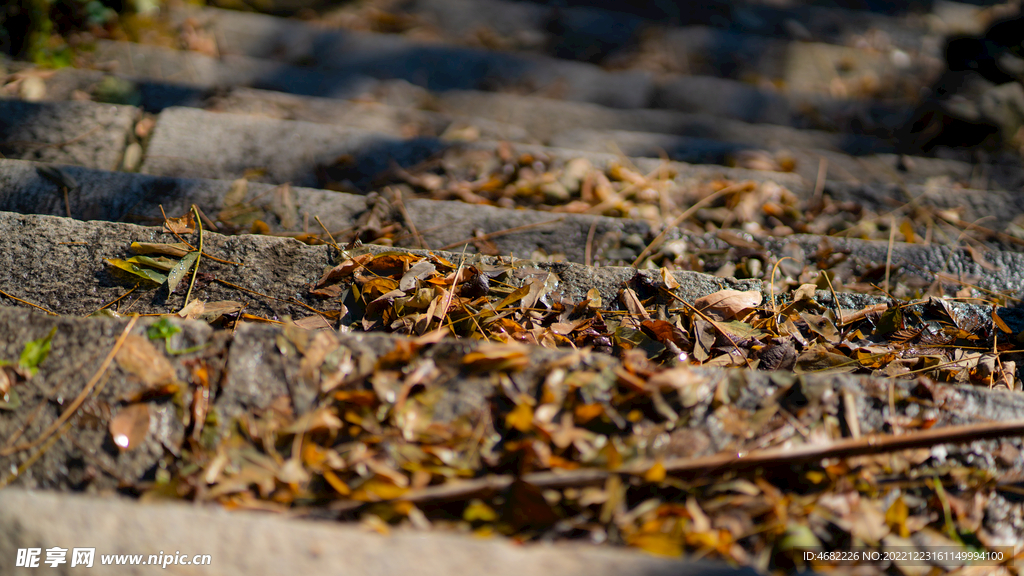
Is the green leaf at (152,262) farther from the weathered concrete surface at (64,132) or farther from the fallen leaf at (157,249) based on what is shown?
Result: the weathered concrete surface at (64,132)

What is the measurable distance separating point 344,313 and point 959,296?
53.2 inches

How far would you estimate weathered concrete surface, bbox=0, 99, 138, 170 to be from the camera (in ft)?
5.01

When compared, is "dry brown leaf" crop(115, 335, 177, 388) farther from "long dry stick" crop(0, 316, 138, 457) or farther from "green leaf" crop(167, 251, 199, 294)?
"green leaf" crop(167, 251, 199, 294)

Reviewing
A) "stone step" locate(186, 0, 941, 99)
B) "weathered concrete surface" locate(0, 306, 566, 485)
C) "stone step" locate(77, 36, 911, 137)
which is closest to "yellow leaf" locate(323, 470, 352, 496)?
"weathered concrete surface" locate(0, 306, 566, 485)

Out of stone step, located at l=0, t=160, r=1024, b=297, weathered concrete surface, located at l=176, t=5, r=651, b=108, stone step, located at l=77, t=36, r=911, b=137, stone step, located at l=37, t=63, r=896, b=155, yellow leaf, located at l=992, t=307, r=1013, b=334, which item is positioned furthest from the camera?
weathered concrete surface, located at l=176, t=5, r=651, b=108

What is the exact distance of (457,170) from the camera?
165 centimetres

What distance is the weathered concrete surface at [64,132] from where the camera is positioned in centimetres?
153

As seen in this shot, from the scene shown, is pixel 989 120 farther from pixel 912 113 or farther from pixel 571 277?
pixel 571 277

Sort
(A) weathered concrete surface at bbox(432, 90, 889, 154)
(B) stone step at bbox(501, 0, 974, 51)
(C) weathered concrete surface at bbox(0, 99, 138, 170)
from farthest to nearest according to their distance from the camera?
(B) stone step at bbox(501, 0, 974, 51)
(A) weathered concrete surface at bbox(432, 90, 889, 154)
(C) weathered concrete surface at bbox(0, 99, 138, 170)

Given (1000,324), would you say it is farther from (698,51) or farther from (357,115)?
(698,51)

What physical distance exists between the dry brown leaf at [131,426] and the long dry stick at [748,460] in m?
0.38

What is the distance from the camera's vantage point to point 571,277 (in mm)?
1133

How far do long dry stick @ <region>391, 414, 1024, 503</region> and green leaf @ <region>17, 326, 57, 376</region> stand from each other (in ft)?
1.89

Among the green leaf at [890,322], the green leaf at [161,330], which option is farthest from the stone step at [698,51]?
the green leaf at [161,330]
